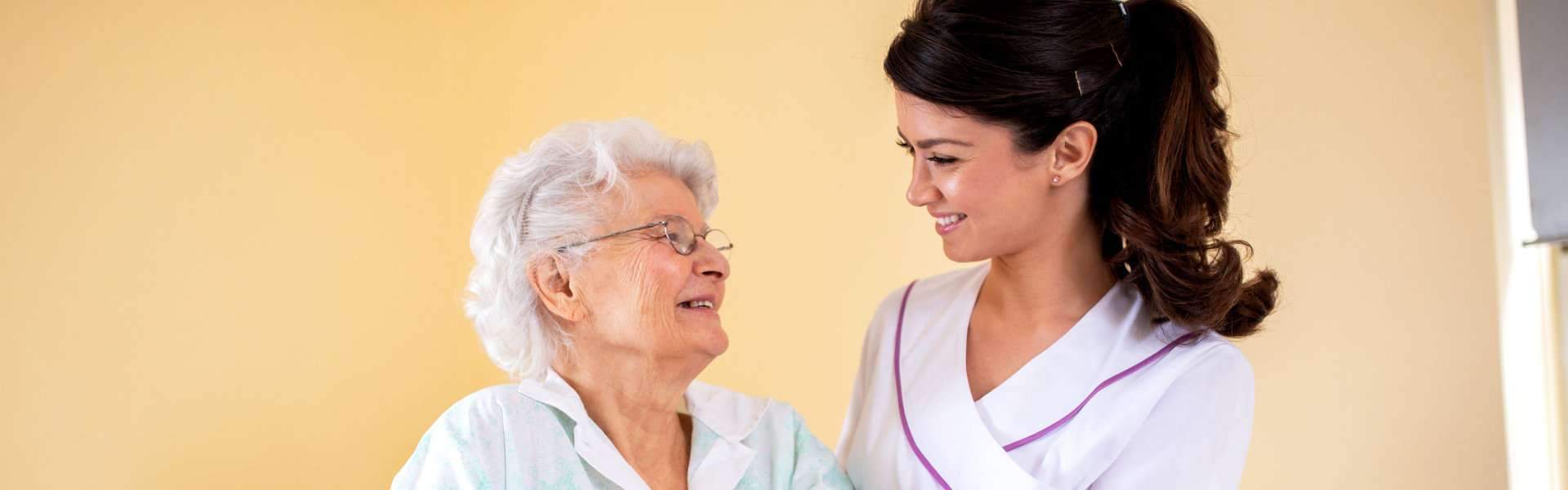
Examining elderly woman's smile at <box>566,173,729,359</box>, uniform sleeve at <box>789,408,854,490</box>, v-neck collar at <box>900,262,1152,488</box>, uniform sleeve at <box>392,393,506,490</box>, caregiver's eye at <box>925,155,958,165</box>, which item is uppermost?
caregiver's eye at <box>925,155,958,165</box>

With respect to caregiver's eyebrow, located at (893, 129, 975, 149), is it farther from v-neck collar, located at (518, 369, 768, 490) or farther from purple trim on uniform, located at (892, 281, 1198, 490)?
v-neck collar, located at (518, 369, 768, 490)

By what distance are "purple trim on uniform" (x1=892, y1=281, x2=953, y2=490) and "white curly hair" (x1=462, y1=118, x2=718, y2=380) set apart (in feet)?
1.84

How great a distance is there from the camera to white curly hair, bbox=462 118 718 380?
160 centimetres

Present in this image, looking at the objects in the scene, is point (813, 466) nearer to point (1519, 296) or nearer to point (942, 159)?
point (942, 159)

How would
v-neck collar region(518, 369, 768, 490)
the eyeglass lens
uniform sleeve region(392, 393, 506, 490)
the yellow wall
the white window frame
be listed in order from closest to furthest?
1. uniform sleeve region(392, 393, 506, 490)
2. v-neck collar region(518, 369, 768, 490)
3. the eyeglass lens
4. the white window frame
5. the yellow wall

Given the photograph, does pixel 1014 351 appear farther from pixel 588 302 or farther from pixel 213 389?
pixel 213 389

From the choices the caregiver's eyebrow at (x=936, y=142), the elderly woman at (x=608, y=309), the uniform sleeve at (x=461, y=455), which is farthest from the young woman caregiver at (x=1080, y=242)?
the uniform sleeve at (x=461, y=455)

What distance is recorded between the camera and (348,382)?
2914 mm

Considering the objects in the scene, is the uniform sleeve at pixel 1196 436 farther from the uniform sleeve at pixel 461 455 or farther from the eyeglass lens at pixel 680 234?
the uniform sleeve at pixel 461 455

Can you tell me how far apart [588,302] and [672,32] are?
1.76 metres

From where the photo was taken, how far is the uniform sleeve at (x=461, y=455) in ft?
4.54

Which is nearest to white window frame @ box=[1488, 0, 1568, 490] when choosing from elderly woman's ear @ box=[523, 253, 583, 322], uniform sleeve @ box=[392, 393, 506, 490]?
elderly woman's ear @ box=[523, 253, 583, 322]

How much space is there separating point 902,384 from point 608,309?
567 mm

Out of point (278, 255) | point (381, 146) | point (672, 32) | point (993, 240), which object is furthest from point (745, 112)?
point (993, 240)
